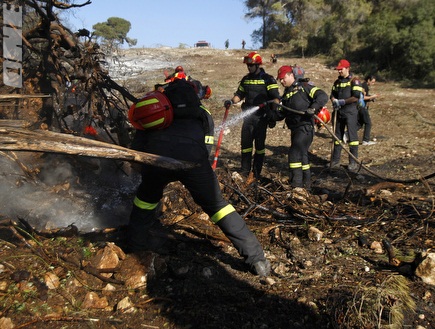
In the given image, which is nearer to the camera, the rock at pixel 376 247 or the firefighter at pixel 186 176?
the firefighter at pixel 186 176

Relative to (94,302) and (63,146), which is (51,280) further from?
(63,146)

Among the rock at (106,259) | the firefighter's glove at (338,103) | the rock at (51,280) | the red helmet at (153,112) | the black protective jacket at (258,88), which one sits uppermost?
the black protective jacket at (258,88)

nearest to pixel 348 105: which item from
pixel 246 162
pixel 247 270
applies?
pixel 246 162

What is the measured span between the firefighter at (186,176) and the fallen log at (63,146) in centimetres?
22

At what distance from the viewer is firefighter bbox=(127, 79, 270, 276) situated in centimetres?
285

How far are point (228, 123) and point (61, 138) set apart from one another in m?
6.46

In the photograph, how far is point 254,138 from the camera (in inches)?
227

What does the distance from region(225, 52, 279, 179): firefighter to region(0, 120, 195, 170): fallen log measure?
3.10 metres

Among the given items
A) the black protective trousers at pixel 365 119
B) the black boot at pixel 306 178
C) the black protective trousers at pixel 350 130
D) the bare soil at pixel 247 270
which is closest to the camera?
the bare soil at pixel 247 270

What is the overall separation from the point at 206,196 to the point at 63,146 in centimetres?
109

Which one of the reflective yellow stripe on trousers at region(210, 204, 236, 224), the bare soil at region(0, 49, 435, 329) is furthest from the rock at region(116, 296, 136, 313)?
the reflective yellow stripe on trousers at region(210, 204, 236, 224)

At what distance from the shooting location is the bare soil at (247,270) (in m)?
2.47

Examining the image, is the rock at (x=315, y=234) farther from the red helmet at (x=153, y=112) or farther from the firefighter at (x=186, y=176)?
the red helmet at (x=153, y=112)

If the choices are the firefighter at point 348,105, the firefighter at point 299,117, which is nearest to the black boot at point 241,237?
the firefighter at point 299,117
